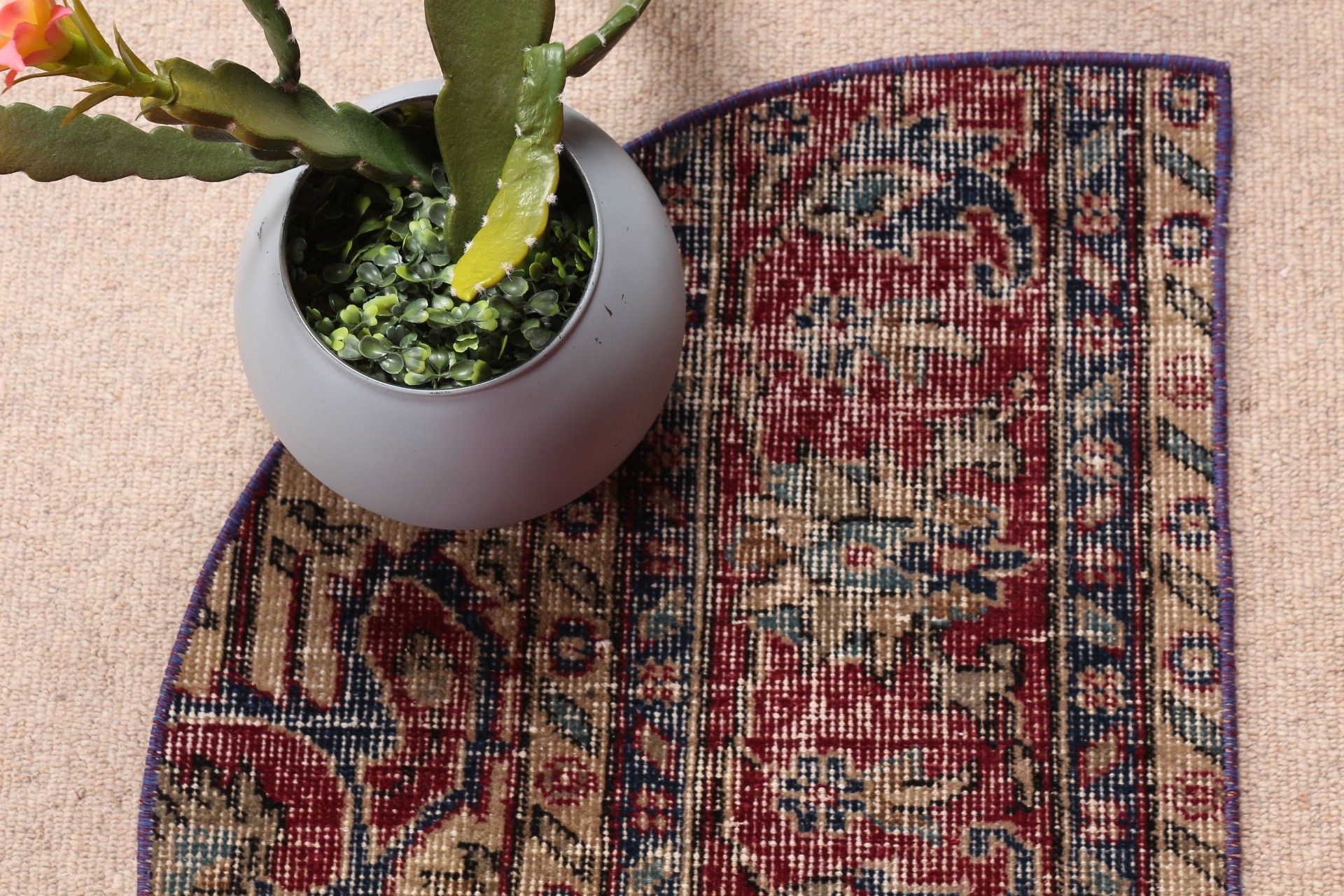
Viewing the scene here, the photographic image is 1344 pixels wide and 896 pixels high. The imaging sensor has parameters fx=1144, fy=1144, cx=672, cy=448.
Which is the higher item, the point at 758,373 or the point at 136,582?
the point at 758,373

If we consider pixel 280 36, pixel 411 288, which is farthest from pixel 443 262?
pixel 280 36

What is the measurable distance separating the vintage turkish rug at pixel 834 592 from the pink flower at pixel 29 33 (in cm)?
50

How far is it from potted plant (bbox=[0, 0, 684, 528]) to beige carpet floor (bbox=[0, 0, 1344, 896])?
11.6 inches

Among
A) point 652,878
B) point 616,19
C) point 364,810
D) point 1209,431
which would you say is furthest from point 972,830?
point 616,19

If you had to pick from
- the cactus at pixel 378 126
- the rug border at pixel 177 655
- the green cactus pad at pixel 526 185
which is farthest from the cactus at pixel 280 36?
the rug border at pixel 177 655

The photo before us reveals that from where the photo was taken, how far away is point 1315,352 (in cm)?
98

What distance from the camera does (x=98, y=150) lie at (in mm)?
632

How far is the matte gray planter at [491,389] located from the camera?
70 centimetres

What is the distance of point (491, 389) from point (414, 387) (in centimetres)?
5

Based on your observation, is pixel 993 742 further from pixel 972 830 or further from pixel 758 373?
pixel 758 373

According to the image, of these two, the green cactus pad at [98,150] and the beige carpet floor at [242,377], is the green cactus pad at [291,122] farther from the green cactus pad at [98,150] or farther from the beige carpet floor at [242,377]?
the beige carpet floor at [242,377]

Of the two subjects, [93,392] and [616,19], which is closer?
[616,19]

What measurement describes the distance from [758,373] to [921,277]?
0.55ft

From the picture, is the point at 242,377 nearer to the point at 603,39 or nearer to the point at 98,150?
the point at 98,150
